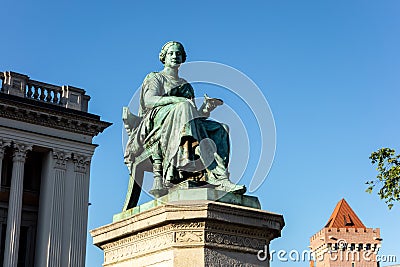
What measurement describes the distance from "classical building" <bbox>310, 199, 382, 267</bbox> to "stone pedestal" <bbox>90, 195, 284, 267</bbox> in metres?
116

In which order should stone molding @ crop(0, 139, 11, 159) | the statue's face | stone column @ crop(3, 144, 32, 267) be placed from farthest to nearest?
1. stone molding @ crop(0, 139, 11, 159)
2. stone column @ crop(3, 144, 32, 267)
3. the statue's face

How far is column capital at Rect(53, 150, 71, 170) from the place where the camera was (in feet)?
126

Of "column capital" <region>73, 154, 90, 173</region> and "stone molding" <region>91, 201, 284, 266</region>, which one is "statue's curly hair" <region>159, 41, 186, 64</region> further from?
"column capital" <region>73, 154, 90, 173</region>

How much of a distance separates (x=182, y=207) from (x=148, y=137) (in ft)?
5.06

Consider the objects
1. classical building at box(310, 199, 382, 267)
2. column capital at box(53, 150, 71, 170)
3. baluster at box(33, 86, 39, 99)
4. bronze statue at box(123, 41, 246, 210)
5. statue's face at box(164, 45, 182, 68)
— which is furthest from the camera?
classical building at box(310, 199, 382, 267)

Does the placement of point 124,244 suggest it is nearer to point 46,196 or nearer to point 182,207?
point 182,207

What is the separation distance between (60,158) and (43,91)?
407cm

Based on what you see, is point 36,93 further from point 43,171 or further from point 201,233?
point 201,233

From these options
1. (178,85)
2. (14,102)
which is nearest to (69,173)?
(14,102)

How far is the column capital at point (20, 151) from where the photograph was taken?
122ft

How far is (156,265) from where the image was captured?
321 inches

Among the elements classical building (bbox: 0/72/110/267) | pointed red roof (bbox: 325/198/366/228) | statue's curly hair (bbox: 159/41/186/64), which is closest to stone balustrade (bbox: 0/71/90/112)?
classical building (bbox: 0/72/110/267)

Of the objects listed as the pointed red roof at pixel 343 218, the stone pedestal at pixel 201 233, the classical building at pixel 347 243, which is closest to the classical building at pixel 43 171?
the stone pedestal at pixel 201 233

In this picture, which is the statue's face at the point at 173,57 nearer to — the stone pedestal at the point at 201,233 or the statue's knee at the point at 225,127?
the statue's knee at the point at 225,127
